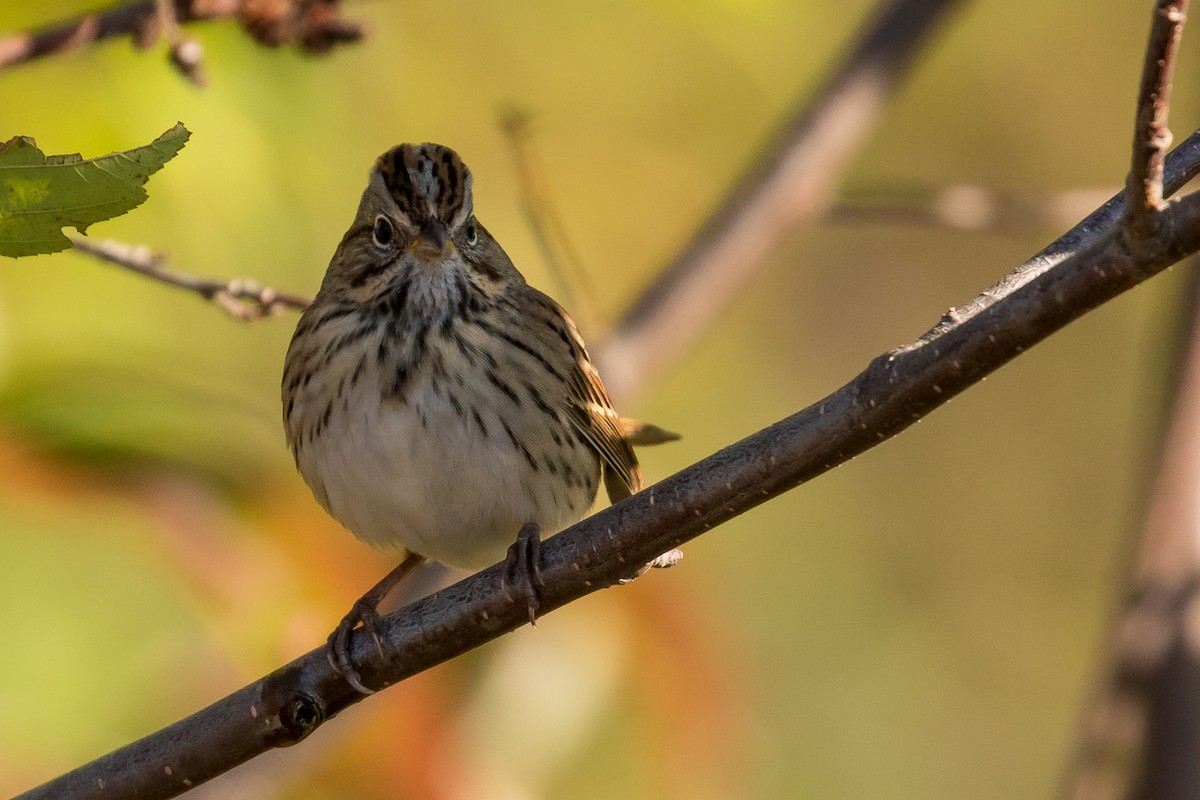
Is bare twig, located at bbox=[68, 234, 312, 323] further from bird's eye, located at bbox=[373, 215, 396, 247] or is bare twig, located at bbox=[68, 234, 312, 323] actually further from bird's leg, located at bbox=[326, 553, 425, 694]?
bird's leg, located at bbox=[326, 553, 425, 694]

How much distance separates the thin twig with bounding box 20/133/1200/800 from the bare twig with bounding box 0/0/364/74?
1311 mm

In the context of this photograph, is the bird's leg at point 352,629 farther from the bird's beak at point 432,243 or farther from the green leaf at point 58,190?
the green leaf at point 58,190

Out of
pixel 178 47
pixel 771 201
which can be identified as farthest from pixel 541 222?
pixel 178 47

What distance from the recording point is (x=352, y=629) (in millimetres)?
3396

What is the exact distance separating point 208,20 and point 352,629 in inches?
56.6

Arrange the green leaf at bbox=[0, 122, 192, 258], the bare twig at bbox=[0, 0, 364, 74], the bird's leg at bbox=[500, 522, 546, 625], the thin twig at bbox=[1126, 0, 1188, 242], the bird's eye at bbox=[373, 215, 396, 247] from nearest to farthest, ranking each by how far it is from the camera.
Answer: the thin twig at bbox=[1126, 0, 1188, 242], the green leaf at bbox=[0, 122, 192, 258], the bird's leg at bbox=[500, 522, 546, 625], the bare twig at bbox=[0, 0, 364, 74], the bird's eye at bbox=[373, 215, 396, 247]

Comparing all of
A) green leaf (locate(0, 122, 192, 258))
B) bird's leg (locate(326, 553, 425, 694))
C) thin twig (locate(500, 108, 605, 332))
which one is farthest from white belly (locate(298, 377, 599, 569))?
green leaf (locate(0, 122, 192, 258))

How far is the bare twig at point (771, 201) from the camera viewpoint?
4.84m

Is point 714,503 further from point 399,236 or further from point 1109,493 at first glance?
point 1109,493

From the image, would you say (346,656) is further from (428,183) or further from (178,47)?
(428,183)

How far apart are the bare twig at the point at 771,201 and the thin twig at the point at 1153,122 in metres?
2.67

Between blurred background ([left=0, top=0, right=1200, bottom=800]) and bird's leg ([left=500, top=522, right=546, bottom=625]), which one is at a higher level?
blurred background ([left=0, top=0, right=1200, bottom=800])

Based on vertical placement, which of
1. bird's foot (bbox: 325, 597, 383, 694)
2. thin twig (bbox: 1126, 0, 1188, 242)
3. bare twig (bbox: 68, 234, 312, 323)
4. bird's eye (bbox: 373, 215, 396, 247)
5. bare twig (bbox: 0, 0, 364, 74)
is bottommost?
bird's foot (bbox: 325, 597, 383, 694)

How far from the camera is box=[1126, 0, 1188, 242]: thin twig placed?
6.56ft
